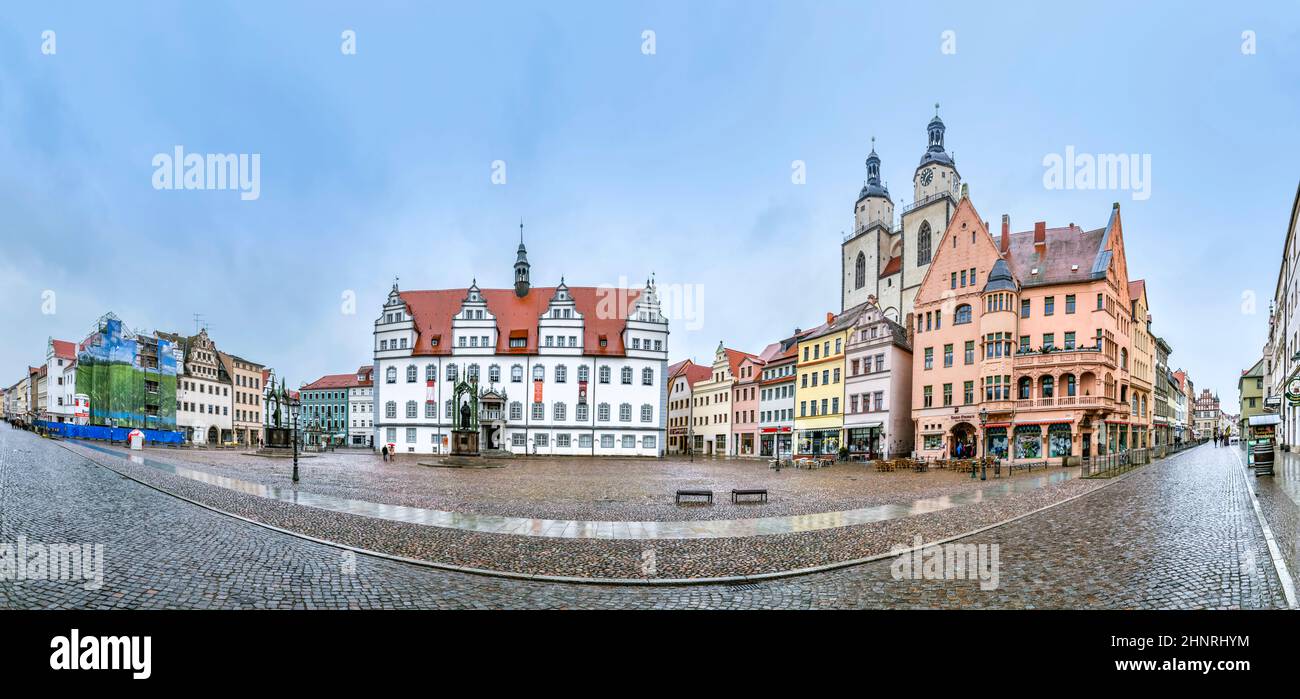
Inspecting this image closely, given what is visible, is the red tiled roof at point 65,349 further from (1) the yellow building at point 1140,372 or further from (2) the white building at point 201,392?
(1) the yellow building at point 1140,372

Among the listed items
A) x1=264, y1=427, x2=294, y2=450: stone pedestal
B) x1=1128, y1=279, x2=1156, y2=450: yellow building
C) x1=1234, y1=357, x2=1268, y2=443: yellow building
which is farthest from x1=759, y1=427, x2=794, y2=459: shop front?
x1=1234, y1=357, x2=1268, y2=443: yellow building

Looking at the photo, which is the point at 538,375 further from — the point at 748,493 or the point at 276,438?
the point at 748,493

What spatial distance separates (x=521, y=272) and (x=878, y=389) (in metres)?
41.3

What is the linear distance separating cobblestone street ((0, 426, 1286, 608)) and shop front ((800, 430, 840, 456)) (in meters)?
40.2

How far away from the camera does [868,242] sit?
70438mm

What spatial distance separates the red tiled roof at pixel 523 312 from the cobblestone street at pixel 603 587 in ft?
167

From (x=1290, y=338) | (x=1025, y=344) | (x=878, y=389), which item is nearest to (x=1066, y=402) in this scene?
(x=1025, y=344)

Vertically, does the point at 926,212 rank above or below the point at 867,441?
above

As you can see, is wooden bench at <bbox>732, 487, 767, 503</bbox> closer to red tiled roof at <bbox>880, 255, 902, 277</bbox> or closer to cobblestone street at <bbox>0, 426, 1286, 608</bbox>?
cobblestone street at <bbox>0, 426, 1286, 608</bbox>

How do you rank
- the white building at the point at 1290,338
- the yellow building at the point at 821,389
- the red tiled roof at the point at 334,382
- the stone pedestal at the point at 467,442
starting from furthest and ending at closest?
the red tiled roof at the point at 334,382, the yellow building at the point at 821,389, the stone pedestal at the point at 467,442, the white building at the point at 1290,338

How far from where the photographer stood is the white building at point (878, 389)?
4806 cm

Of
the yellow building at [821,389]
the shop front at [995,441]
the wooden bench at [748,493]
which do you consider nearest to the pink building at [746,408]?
the yellow building at [821,389]
